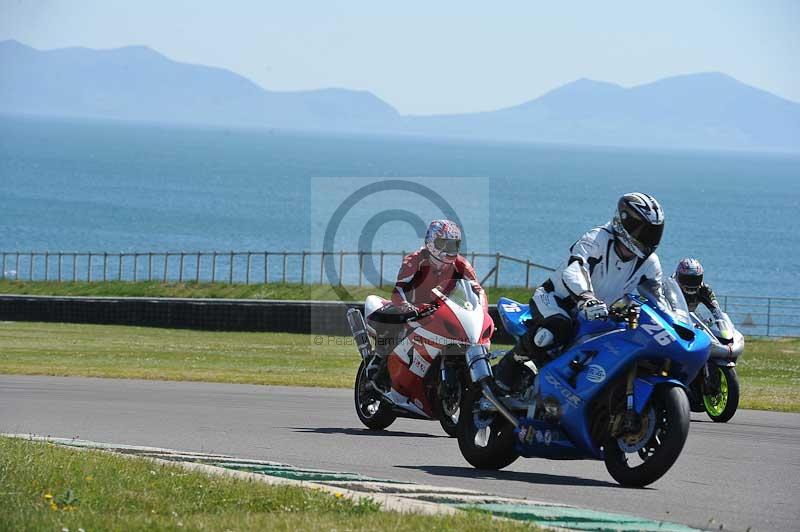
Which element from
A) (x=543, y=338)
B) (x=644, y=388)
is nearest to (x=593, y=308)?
(x=644, y=388)

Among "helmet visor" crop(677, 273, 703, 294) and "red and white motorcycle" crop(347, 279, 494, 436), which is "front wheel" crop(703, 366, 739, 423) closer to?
"helmet visor" crop(677, 273, 703, 294)

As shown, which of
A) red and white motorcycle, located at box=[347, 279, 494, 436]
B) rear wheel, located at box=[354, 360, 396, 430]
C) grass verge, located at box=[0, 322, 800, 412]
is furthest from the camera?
grass verge, located at box=[0, 322, 800, 412]


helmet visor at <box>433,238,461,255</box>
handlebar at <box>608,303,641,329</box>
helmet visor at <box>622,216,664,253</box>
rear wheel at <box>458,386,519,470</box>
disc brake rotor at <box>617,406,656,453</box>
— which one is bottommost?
rear wheel at <box>458,386,519,470</box>

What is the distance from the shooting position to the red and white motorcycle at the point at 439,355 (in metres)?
12.2

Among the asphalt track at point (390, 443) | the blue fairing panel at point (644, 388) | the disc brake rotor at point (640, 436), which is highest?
the blue fairing panel at point (644, 388)

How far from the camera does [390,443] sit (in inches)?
491

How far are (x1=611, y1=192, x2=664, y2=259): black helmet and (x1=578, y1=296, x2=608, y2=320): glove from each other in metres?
0.70

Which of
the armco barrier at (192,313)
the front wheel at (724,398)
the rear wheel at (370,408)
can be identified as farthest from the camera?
the armco barrier at (192,313)

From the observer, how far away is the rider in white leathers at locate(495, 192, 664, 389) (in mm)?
9891

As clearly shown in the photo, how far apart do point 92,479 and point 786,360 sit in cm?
2244

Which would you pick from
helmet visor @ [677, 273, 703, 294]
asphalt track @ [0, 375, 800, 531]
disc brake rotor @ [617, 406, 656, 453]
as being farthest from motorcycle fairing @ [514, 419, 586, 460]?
helmet visor @ [677, 273, 703, 294]

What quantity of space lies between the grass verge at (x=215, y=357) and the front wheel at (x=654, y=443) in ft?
26.7

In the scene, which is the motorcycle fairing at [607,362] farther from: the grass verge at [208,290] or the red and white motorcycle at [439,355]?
the grass verge at [208,290]

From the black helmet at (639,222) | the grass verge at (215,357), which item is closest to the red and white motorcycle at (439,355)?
the black helmet at (639,222)
